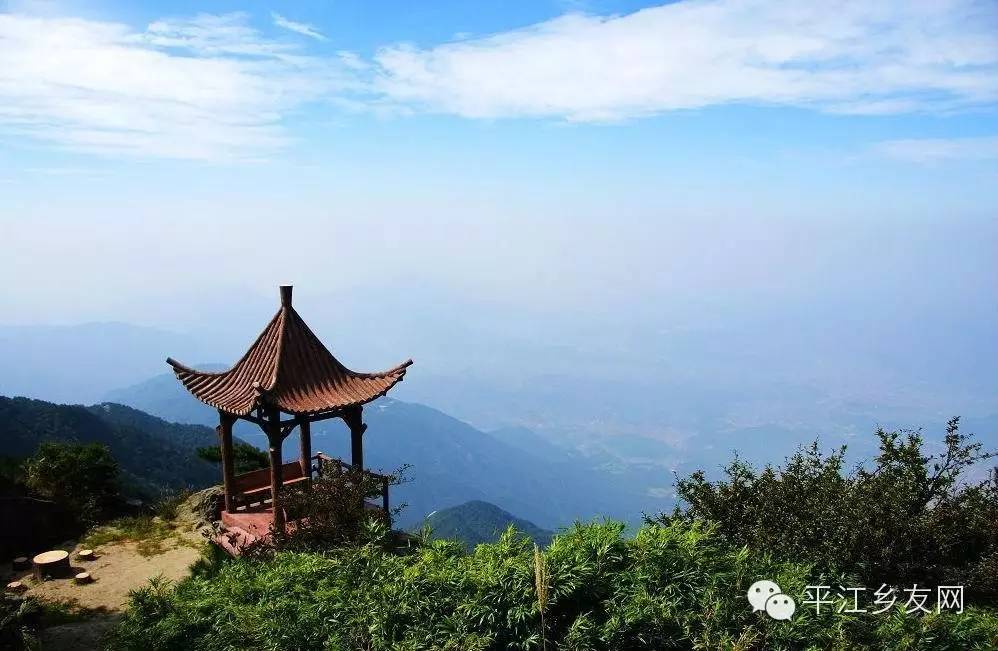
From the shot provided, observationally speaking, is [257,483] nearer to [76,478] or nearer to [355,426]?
[355,426]

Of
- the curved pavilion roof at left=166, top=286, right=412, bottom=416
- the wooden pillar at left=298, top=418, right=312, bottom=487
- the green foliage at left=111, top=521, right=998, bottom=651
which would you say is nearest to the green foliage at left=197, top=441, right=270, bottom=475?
the wooden pillar at left=298, top=418, right=312, bottom=487

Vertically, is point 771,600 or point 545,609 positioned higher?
point 545,609

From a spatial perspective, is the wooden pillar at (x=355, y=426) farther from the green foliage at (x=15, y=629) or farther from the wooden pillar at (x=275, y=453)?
the green foliage at (x=15, y=629)

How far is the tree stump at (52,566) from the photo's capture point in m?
13.9

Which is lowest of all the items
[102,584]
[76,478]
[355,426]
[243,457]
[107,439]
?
[107,439]

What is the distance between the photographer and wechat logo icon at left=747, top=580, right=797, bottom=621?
22.0 ft

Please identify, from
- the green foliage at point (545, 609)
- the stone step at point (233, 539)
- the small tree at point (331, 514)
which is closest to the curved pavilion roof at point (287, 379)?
the stone step at point (233, 539)

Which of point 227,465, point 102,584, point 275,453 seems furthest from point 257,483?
point 102,584

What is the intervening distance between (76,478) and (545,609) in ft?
52.2

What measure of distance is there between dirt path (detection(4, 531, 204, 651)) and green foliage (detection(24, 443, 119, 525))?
5.51 feet

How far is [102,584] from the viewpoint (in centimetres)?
1366

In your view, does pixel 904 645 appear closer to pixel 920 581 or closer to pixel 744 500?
pixel 920 581

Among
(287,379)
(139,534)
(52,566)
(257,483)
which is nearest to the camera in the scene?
(52,566)

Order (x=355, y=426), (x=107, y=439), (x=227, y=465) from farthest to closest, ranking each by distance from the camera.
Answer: (x=107, y=439), (x=227, y=465), (x=355, y=426)
